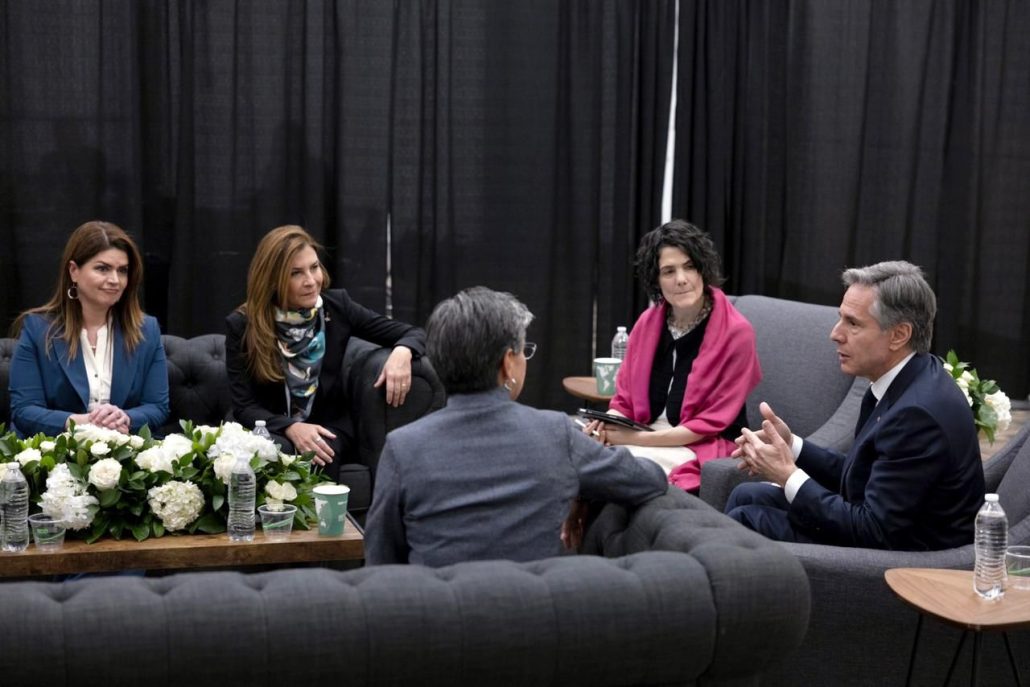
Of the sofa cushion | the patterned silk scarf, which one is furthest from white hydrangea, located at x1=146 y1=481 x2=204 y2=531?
the sofa cushion

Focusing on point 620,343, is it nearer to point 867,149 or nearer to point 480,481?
point 867,149

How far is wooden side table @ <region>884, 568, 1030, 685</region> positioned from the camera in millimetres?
2474

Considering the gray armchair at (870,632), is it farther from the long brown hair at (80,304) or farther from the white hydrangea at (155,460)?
the long brown hair at (80,304)

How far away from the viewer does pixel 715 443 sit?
162 inches

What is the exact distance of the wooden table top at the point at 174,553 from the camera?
116 inches

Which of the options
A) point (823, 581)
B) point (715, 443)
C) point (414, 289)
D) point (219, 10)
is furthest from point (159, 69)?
point (823, 581)

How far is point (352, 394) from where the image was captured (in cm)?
456

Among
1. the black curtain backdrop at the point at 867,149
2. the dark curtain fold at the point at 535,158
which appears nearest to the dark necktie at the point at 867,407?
the dark curtain fold at the point at 535,158

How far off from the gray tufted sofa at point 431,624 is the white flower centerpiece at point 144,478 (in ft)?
3.78

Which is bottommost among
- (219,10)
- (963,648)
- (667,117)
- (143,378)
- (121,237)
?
(963,648)

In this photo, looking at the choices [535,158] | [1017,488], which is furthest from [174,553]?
[535,158]

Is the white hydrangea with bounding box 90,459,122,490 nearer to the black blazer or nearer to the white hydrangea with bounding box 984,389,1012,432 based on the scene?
the black blazer

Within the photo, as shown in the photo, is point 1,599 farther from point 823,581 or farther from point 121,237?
point 121,237

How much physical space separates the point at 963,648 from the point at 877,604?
0.82 ft
